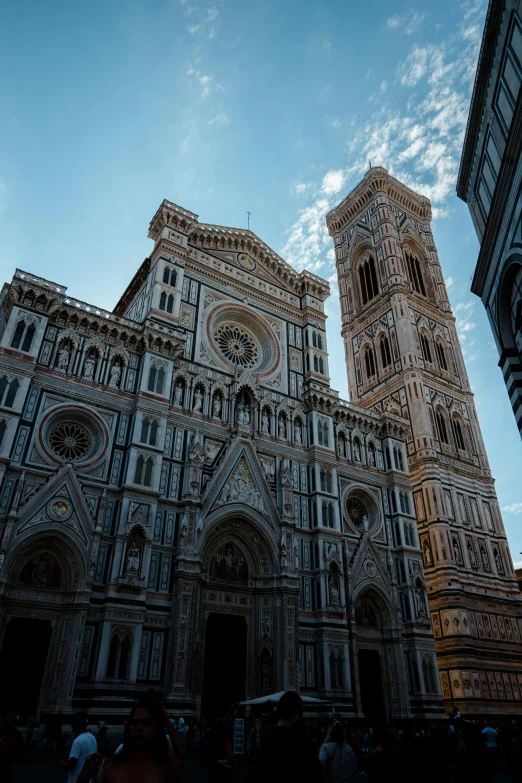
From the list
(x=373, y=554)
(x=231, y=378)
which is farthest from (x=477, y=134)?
(x=373, y=554)

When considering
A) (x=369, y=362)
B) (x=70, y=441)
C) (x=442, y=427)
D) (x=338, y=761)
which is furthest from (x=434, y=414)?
(x=338, y=761)

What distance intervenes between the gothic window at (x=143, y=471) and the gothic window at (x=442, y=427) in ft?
75.6

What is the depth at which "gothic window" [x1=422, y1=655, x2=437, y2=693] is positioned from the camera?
1082 inches

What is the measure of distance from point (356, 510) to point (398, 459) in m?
4.80

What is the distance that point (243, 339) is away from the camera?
32.6m

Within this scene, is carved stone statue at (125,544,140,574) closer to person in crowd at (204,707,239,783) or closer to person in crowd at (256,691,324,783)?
person in crowd at (204,707,239,783)

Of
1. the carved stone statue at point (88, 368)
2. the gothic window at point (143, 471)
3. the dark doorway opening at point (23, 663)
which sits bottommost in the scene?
the dark doorway opening at point (23, 663)

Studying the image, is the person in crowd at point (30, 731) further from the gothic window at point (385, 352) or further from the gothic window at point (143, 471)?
the gothic window at point (385, 352)

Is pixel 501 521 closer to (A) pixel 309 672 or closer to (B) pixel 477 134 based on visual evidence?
(A) pixel 309 672

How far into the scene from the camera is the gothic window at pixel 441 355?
42969mm

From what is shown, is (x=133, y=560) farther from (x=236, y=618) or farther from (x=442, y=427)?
(x=442, y=427)

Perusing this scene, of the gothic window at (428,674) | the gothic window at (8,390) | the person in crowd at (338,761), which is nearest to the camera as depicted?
the person in crowd at (338,761)

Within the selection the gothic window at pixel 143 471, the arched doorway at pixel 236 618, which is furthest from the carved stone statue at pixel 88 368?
the arched doorway at pixel 236 618

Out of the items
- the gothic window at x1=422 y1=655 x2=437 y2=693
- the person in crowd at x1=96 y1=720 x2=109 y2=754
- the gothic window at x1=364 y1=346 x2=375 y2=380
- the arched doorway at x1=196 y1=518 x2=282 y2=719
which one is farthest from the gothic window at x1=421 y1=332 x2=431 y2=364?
the person in crowd at x1=96 y1=720 x2=109 y2=754
